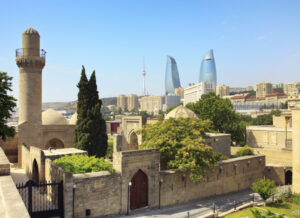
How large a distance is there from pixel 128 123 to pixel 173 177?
53.5 ft

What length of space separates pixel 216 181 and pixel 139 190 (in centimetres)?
788

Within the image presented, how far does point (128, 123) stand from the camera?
1369 inches

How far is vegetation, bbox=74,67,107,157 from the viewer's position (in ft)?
86.6

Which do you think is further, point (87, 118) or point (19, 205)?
point (87, 118)

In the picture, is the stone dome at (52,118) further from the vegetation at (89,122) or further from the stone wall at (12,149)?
the vegetation at (89,122)

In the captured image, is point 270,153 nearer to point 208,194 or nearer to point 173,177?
point 208,194

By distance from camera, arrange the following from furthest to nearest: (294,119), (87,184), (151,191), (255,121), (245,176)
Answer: (255,121)
(245,176)
(294,119)
(151,191)
(87,184)

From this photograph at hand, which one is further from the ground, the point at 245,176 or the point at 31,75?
the point at 31,75

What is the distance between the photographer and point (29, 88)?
93.7ft

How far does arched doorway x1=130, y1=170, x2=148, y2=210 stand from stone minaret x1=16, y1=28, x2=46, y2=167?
16.4 m

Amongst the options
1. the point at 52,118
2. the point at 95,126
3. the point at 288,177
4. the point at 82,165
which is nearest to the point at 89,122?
the point at 95,126

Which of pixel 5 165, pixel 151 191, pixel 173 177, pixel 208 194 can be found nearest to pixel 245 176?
pixel 208 194

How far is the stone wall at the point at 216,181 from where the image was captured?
19.2 metres

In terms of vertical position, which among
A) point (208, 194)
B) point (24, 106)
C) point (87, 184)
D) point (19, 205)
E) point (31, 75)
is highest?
point (31, 75)
